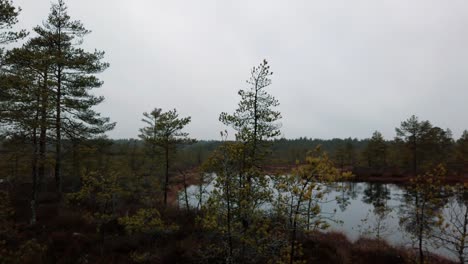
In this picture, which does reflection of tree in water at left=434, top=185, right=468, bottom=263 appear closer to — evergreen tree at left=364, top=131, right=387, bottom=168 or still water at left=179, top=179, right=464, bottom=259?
still water at left=179, top=179, right=464, bottom=259

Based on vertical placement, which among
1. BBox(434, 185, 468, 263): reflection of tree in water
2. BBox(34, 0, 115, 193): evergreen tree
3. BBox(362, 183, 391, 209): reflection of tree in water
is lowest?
BBox(362, 183, 391, 209): reflection of tree in water

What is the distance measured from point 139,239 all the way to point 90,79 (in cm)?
1081

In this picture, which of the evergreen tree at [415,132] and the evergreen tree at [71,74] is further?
the evergreen tree at [415,132]

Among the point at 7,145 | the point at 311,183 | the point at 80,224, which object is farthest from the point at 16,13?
the point at 311,183

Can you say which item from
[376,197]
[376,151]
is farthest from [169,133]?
[376,151]

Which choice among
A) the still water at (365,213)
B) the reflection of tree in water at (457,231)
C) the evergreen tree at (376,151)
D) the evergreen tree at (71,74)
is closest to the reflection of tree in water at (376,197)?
the still water at (365,213)

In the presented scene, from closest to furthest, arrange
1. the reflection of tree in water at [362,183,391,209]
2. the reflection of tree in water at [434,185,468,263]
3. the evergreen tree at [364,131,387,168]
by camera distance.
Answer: the reflection of tree in water at [434,185,468,263]
the reflection of tree in water at [362,183,391,209]
the evergreen tree at [364,131,387,168]

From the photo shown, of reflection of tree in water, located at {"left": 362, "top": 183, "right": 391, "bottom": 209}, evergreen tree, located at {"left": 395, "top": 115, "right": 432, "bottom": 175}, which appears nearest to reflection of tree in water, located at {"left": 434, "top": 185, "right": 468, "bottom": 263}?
reflection of tree in water, located at {"left": 362, "top": 183, "right": 391, "bottom": 209}

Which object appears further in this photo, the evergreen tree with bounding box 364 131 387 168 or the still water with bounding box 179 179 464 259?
the evergreen tree with bounding box 364 131 387 168

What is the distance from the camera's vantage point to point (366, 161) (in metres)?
59.9

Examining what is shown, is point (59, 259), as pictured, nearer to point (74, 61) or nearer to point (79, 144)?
point (79, 144)

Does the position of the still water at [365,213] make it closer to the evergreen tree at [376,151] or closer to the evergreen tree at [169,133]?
the evergreen tree at [169,133]

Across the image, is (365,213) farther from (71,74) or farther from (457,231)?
(71,74)

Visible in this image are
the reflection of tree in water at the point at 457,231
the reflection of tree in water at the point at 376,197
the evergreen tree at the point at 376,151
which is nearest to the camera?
the reflection of tree in water at the point at 457,231
